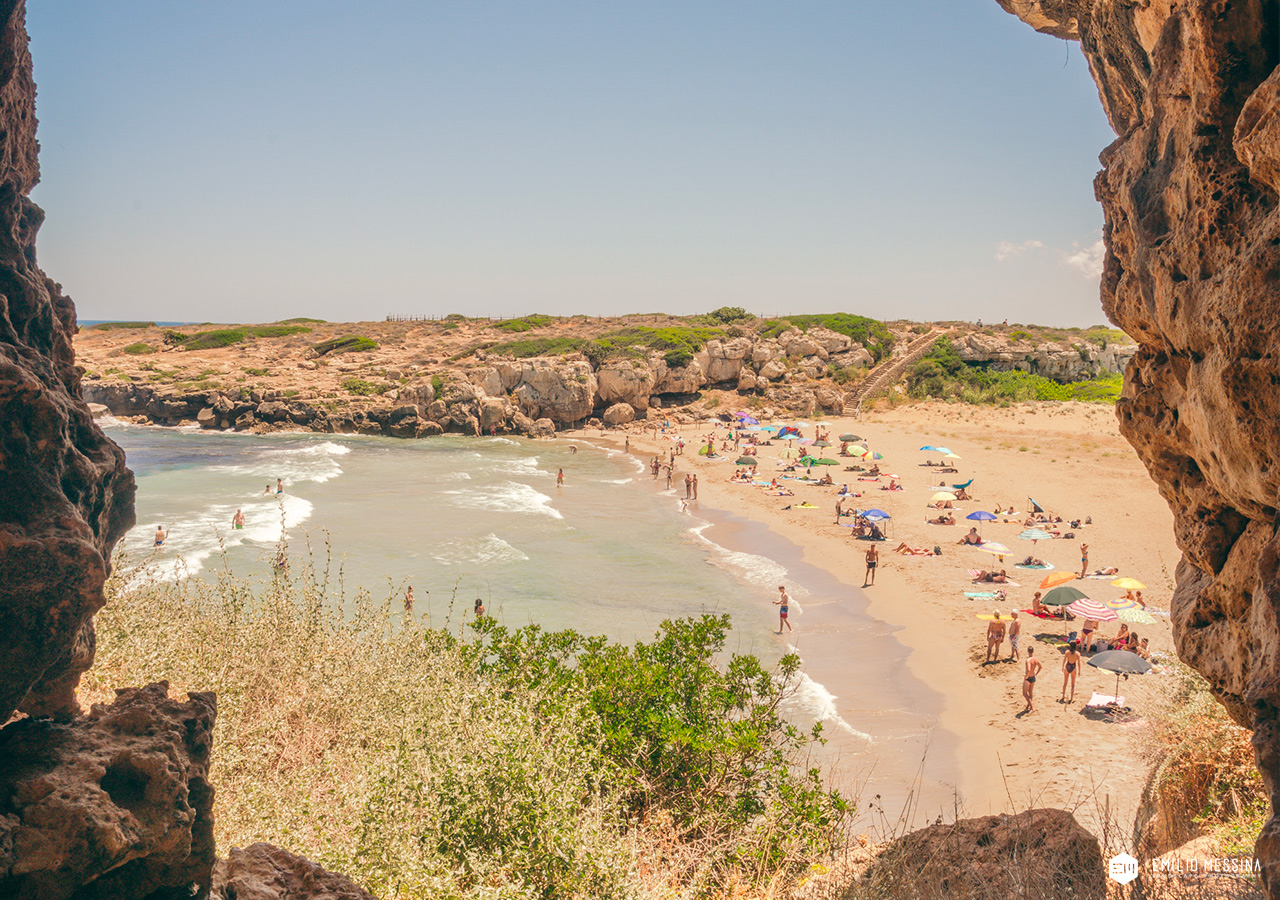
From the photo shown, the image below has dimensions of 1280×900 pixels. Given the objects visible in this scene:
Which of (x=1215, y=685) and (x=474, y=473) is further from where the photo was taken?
(x=474, y=473)

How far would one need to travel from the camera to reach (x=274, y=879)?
13.1 ft

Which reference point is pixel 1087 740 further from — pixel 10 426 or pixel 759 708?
pixel 10 426

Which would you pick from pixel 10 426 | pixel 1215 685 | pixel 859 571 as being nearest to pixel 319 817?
pixel 10 426

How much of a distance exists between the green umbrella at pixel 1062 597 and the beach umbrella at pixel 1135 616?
0.99 metres

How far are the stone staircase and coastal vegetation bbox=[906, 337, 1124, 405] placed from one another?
102cm

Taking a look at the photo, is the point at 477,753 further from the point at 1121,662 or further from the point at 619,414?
the point at 619,414

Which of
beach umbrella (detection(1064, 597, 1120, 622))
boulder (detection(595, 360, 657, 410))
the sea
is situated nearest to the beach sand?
the sea

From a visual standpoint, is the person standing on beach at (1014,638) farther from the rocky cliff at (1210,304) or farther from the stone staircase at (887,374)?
the stone staircase at (887,374)

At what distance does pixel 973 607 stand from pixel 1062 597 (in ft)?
9.03

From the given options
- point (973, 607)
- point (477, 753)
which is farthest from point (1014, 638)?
point (477, 753)

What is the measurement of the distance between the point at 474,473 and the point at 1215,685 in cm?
3764

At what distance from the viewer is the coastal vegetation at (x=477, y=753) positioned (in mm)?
5285

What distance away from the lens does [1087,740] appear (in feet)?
41.5

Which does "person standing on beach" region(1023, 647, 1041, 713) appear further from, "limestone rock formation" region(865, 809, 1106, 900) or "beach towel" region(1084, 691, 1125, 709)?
"limestone rock formation" region(865, 809, 1106, 900)
